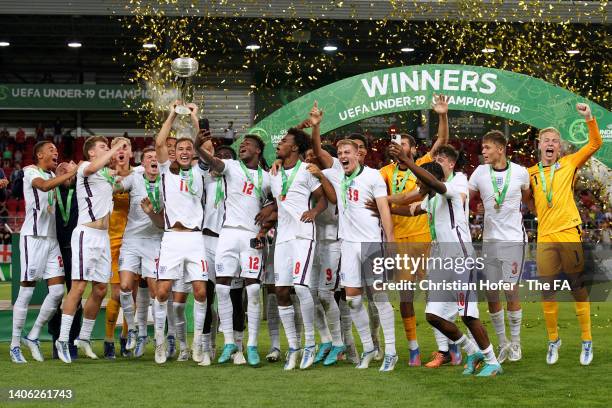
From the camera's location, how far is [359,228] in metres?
9.43

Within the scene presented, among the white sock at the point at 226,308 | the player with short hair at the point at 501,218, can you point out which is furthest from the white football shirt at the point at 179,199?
the player with short hair at the point at 501,218

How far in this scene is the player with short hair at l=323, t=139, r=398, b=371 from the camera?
9.39 meters

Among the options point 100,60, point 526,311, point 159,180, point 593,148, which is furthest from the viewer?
point 100,60

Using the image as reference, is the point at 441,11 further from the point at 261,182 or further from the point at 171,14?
the point at 261,182

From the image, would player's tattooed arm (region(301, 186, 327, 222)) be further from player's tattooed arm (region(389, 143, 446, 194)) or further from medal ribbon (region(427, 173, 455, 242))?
player's tattooed arm (region(389, 143, 446, 194))

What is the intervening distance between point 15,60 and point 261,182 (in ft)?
97.2

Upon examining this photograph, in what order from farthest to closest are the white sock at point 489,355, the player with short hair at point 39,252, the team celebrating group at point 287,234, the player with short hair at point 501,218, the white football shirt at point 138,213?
the white football shirt at point 138,213 < the player with short hair at point 39,252 < the player with short hair at point 501,218 < the team celebrating group at point 287,234 < the white sock at point 489,355

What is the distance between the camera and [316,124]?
9562mm

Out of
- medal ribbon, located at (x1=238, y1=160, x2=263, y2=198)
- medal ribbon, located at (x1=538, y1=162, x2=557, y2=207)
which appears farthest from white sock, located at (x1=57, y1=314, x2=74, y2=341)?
medal ribbon, located at (x1=538, y1=162, x2=557, y2=207)

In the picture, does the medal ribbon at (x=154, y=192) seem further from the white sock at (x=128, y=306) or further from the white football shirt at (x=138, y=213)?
the white sock at (x=128, y=306)

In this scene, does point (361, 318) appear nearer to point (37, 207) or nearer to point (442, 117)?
point (442, 117)

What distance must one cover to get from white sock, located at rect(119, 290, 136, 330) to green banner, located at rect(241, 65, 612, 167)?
288cm

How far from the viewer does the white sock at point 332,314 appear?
991 centimetres

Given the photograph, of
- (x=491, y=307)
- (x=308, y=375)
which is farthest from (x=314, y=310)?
(x=491, y=307)
